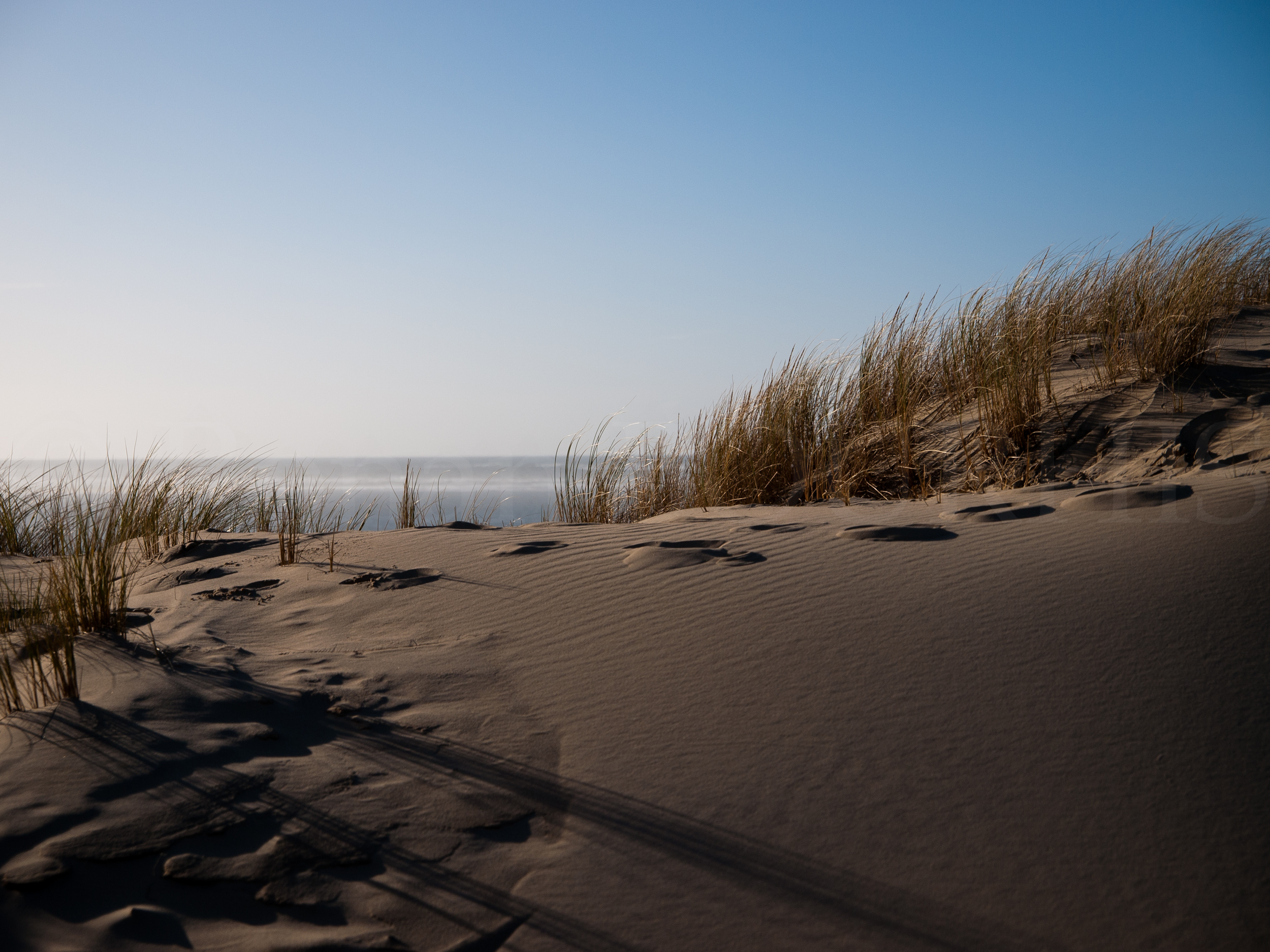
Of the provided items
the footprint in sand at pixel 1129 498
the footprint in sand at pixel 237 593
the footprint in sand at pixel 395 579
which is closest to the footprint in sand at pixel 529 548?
the footprint in sand at pixel 395 579

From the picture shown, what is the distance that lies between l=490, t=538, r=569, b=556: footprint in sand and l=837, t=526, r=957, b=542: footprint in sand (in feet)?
3.76

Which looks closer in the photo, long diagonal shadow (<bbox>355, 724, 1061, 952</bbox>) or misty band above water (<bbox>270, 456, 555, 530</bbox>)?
long diagonal shadow (<bbox>355, 724, 1061, 952</bbox>)

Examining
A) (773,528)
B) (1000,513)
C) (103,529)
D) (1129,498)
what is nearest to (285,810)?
(773,528)

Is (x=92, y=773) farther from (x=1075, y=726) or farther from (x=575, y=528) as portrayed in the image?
(x=575, y=528)

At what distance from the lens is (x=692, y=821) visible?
1.41 m

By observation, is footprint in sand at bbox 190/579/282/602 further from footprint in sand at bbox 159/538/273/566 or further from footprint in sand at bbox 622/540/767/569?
footprint in sand at bbox 622/540/767/569

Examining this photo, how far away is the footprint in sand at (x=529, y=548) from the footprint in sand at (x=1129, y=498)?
2.02 meters

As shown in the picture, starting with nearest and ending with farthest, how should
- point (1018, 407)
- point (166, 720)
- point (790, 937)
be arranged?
point (790, 937) → point (166, 720) → point (1018, 407)

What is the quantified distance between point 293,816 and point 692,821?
0.75 metres

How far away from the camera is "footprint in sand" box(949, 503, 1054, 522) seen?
2.92 metres

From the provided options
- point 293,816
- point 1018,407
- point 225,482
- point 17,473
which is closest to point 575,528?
point 293,816

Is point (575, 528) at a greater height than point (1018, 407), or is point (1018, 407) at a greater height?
point (1018, 407)

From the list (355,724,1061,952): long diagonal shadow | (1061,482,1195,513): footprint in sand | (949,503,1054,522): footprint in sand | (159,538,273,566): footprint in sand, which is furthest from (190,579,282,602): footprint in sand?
(1061,482,1195,513): footprint in sand

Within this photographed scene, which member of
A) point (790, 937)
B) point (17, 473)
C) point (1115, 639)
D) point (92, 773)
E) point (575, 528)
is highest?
point (17, 473)
